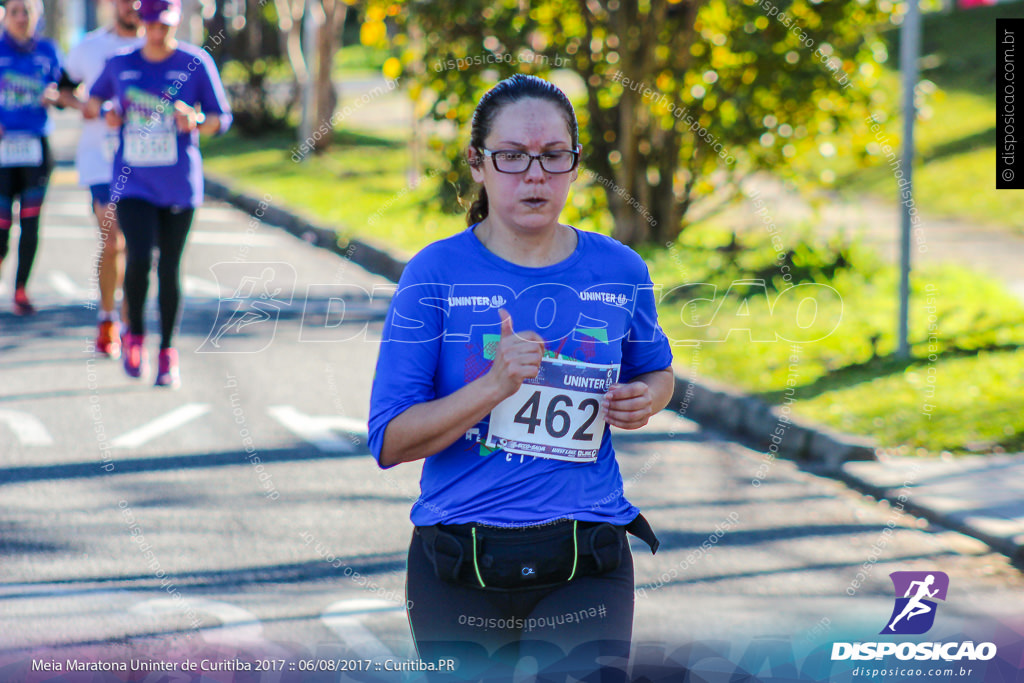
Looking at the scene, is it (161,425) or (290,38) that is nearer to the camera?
(161,425)

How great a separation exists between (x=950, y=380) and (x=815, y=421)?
4.07 feet

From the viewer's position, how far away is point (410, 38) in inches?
422

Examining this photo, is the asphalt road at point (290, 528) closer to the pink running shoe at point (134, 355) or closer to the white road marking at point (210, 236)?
the pink running shoe at point (134, 355)

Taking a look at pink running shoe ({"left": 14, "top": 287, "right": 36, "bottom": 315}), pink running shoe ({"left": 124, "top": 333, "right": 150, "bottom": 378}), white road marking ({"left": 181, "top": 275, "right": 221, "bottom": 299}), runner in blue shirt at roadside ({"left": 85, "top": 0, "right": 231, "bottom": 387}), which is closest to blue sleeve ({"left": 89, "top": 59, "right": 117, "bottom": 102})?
runner in blue shirt at roadside ({"left": 85, "top": 0, "right": 231, "bottom": 387})

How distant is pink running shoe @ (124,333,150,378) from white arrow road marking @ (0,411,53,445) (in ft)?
2.16

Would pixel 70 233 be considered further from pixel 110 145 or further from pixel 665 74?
pixel 110 145

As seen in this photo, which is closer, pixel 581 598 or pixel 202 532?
pixel 581 598

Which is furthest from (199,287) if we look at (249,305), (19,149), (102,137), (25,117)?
(102,137)

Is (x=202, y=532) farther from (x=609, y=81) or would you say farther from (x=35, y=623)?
(x=609, y=81)

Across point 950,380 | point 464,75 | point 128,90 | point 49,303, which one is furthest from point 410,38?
point 950,380

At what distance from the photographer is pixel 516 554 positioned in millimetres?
2543

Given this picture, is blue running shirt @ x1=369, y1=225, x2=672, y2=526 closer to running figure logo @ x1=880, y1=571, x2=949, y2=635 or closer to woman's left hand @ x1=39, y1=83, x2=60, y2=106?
running figure logo @ x1=880, y1=571, x2=949, y2=635

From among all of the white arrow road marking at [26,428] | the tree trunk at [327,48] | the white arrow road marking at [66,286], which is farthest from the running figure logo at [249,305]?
the tree trunk at [327,48]

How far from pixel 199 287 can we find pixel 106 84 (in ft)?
14.4
